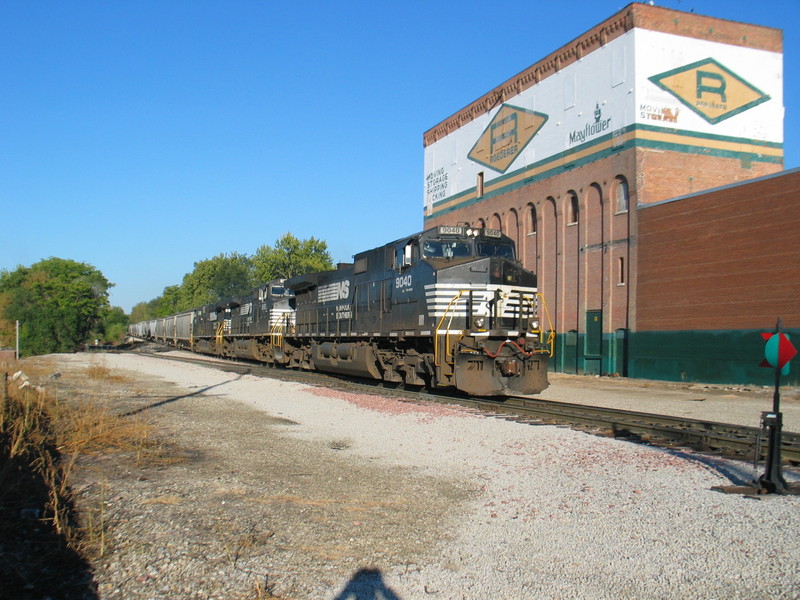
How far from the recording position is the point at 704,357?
23078 mm

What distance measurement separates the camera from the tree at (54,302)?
54062 mm

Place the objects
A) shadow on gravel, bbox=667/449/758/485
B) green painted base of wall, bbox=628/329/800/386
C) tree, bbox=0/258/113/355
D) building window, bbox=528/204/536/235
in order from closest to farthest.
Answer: shadow on gravel, bbox=667/449/758/485 → green painted base of wall, bbox=628/329/800/386 → building window, bbox=528/204/536/235 → tree, bbox=0/258/113/355

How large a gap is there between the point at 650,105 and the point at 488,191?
1127cm

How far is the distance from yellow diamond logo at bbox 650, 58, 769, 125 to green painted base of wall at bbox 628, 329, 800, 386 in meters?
10.5

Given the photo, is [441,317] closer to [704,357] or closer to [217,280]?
[704,357]

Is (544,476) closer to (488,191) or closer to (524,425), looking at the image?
(524,425)

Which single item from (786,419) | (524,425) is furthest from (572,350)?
(524,425)

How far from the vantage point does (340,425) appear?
439 inches

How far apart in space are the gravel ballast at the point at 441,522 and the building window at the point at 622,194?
19.1m

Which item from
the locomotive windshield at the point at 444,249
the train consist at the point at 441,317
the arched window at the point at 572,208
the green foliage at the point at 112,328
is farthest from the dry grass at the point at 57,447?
the green foliage at the point at 112,328

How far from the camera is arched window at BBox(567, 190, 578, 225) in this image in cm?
2948

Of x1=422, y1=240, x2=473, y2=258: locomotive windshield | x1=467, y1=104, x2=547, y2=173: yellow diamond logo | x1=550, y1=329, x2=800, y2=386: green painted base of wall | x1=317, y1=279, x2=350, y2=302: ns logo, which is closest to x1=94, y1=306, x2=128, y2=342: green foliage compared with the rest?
x1=467, y1=104, x2=547, y2=173: yellow diamond logo

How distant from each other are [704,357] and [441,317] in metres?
14.3

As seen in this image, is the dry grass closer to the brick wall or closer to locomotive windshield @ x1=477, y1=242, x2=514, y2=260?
locomotive windshield @ x1=477, y1=242, x2=514, y2=260
